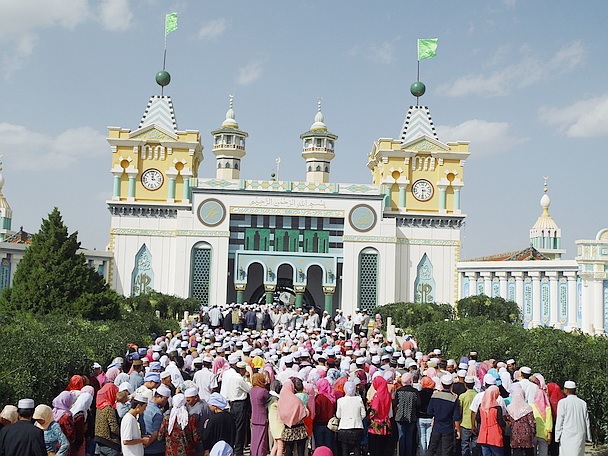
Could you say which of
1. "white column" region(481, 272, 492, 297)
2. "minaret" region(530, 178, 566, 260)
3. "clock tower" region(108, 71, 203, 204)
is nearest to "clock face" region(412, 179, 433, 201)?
"white column" region(481, 272, 492, 297)

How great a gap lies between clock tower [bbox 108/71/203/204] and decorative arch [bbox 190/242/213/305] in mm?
3464

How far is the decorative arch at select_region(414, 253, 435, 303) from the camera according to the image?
136 ft

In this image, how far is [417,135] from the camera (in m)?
43.3

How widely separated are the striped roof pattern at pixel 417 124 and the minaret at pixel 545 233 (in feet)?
69.8

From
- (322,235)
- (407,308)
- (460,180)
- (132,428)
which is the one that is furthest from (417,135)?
(132,428)

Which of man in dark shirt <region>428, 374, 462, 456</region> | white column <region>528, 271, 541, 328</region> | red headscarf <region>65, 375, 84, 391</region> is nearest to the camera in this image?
red headscarf <region>65, 375, 84, 391</region>

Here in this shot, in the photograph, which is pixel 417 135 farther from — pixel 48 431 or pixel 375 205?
pixel 48 431

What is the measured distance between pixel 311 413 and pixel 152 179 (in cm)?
3407

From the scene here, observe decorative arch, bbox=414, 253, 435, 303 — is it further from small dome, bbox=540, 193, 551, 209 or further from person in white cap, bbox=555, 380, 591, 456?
person in white cap, bbox=555, 380, 591, 456

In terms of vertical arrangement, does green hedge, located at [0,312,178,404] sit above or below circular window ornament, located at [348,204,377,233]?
below

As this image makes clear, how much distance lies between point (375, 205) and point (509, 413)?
31.4 m

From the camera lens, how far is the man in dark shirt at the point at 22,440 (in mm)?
6551

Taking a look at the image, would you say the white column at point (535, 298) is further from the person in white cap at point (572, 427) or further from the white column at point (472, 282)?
the person in white cap at point (572, 427)

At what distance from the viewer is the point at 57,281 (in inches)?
832
